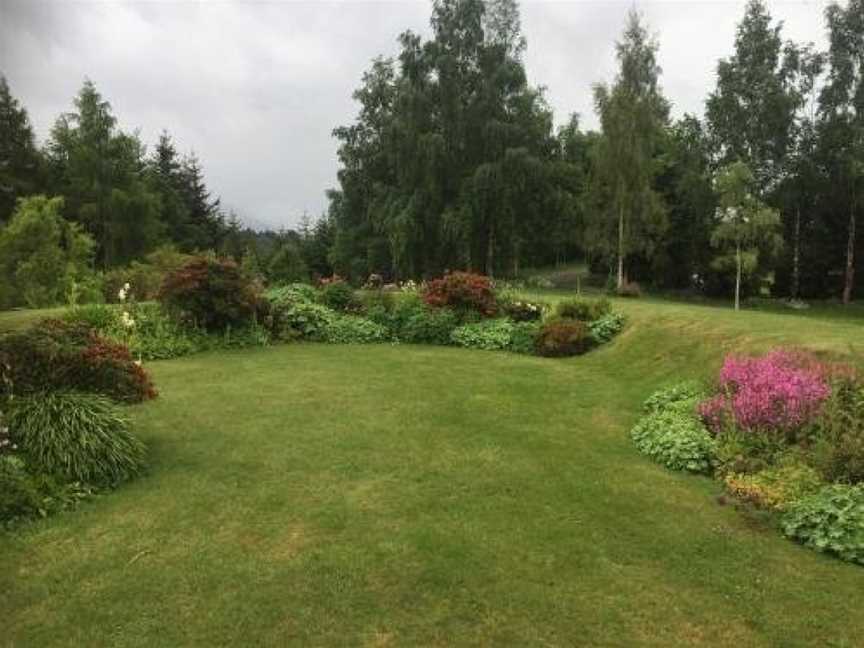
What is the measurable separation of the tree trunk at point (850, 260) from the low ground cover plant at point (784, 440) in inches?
958

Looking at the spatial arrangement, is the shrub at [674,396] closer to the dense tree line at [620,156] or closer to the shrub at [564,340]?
the shrub at [564,340]

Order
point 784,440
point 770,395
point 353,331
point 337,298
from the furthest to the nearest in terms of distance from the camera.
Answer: point 337,298 < point 353,331 < point 770,395 < point 784,440

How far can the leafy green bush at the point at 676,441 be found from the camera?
749 centimetres

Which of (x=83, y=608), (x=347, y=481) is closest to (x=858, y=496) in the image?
(x=347, y=481)

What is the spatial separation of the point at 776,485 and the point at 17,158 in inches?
1534

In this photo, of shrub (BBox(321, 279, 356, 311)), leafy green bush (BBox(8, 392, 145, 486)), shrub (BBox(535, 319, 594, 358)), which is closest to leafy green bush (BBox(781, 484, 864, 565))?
leafy green bush (BBox(8, 392, 145, 486))

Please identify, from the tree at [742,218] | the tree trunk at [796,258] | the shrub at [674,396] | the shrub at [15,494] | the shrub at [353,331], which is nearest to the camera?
the shrub at [15,494]

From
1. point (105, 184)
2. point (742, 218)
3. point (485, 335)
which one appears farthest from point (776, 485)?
point (105, 184)

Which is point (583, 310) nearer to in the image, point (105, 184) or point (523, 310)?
point (523, 310)

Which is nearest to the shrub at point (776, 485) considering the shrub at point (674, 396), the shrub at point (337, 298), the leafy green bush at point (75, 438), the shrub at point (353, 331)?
the shrub at point (674, 396)

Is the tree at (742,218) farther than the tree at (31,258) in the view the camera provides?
Yes

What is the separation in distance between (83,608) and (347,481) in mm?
2611

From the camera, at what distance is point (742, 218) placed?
2661cm

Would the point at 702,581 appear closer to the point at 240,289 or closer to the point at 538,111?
the point at 240,289
